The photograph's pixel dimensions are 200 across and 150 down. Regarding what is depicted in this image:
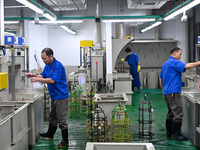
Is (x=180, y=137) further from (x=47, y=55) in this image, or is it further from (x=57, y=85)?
(x=47, y=55)

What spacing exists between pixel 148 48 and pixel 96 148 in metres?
10.3

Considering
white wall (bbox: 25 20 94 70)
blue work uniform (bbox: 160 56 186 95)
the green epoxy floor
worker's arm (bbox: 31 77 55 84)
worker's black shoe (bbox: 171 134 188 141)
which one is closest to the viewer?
worker's arm (bbox: 31 77 55 84)

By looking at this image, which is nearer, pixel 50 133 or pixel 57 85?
pixel 57 85

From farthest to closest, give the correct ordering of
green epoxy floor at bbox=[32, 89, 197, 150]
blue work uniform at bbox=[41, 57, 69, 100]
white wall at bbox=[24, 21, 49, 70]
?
white wall at bbox=[24, 21, 49, 70], green epoxy floor at bbox=[32, 89, 197, 150], blue work uniform at bbox=[41, 57, 69, 100]

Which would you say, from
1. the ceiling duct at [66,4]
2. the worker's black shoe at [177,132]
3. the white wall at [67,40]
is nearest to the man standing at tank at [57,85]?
the worker's black shoe at [177,132]

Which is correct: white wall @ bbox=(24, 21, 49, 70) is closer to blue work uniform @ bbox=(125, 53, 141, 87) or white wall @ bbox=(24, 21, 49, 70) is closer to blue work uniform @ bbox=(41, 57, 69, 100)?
blue work uniform @ bbox=(125, 53, 141, 87)

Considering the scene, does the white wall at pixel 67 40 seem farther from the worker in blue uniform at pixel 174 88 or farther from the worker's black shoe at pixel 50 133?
the worker in blue uniform at pixel 174 88

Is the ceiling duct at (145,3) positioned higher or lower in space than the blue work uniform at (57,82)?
higher

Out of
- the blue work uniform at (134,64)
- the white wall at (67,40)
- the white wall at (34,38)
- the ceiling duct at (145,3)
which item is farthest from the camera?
the white wall at (67,40)

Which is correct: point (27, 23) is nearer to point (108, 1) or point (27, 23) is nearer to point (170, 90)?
point (108, 1)

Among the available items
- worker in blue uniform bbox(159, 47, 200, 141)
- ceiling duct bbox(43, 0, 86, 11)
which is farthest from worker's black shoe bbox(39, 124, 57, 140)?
ceiling duct bbox(43, 0, 86, 11)

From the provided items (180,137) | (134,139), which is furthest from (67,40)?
(180,137)

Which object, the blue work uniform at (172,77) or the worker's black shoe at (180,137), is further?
the worker's black shoe at (180,137)

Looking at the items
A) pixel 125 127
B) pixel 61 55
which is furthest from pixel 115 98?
pixel 61 55
